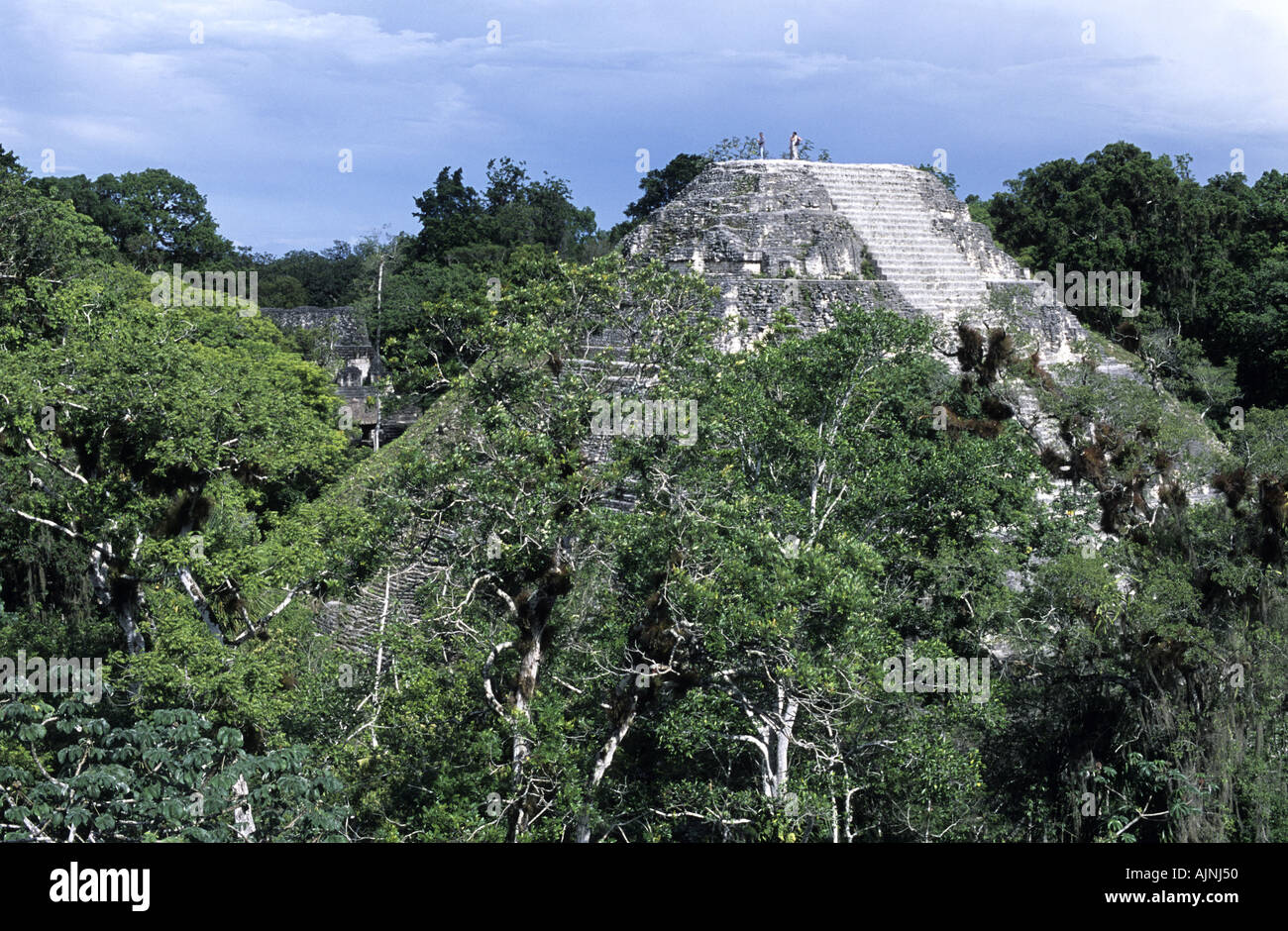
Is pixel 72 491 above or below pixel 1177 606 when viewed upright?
above

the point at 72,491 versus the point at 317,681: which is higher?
the point at 72,491

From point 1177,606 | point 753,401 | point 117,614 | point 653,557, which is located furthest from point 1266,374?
point 117,614

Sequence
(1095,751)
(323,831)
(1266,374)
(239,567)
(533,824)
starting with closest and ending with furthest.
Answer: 1. (323,831)
2. (533,824)
3. (1095,751)
4. (239,567)
5. (1266,374)

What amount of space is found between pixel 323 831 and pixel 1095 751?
8206 millimetres

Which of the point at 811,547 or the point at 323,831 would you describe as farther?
the point at 811,547

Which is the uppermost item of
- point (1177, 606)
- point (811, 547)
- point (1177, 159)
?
point (1177, 159)

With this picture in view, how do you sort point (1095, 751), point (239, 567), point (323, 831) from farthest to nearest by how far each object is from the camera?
point (239, 567)
point (1095, 751)
point (323, 831)

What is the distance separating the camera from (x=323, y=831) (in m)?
9.73

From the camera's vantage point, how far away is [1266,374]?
2942 centimetres

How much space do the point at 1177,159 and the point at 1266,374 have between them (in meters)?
15.8
